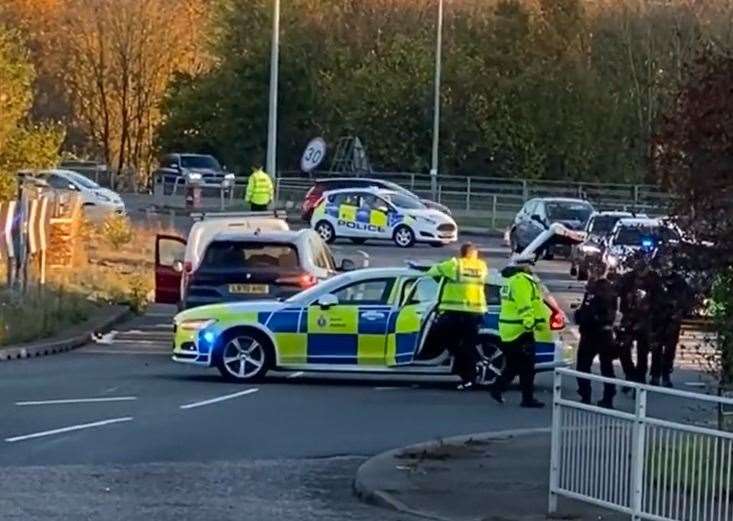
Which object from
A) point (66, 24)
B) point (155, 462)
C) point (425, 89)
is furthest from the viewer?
point (66, 24)

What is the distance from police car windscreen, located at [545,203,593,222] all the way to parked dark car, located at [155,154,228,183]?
61.6ft

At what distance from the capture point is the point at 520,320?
60.2 feet

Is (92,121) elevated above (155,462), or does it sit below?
above

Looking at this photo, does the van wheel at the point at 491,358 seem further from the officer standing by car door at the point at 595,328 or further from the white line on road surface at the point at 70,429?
the white line on road surface at the point at 70,429

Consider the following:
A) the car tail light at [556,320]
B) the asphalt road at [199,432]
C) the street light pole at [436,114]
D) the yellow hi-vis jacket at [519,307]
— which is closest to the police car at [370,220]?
the street light pole at [436,114]

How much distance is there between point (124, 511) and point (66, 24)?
59948mm

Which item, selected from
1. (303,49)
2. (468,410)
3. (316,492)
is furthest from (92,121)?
(316,492)

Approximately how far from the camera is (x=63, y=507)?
1197 cm

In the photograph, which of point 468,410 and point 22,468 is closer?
point 22,468

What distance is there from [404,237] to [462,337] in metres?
26.2

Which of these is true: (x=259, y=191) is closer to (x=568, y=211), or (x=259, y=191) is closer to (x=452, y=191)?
(x=568, y=211)

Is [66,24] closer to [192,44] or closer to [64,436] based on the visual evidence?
[192,44]

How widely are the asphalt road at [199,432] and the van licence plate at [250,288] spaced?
121cm

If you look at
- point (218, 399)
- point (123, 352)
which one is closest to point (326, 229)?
point (123, 352)
